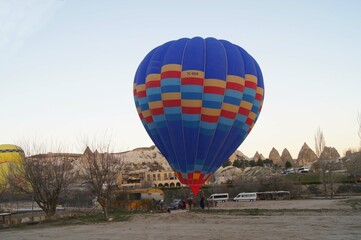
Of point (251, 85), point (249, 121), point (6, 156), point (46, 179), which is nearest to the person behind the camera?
point (251, 85)

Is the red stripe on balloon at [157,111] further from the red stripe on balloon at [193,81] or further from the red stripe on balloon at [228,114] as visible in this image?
the red stripe on balloon at [228,114]

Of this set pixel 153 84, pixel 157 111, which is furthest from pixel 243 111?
pixel 153 84

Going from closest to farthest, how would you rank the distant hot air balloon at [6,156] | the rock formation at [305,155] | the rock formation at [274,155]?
the distant hot air balloon at [6,156], the rock formation at [305,155], the rock formation at [274,155]

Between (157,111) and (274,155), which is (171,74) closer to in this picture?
(157,111)

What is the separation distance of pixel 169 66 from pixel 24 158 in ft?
50.4

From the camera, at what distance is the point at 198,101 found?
Result: 23188mm

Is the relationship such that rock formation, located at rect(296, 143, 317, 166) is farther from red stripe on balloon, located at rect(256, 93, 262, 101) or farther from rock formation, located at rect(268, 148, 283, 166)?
red stripe on balloon, located at rect(256, 93, 262, 101)

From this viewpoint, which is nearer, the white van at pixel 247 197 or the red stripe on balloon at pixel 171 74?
the red stripe on balloon at pixel 171 74

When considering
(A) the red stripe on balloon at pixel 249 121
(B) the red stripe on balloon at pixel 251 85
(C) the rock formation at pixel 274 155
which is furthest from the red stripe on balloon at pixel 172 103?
(C) the rock formation at pixel 274 155

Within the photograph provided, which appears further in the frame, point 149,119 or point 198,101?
point 149,119

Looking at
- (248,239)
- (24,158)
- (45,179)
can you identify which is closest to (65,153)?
(24,158)

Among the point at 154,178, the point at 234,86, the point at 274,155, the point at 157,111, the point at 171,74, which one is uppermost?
the point at 274,155

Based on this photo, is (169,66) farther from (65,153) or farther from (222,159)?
(65,153)

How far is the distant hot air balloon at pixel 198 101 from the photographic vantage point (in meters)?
23.2
